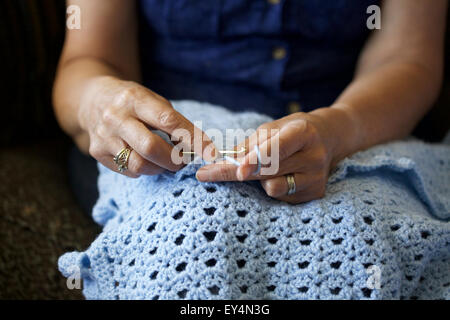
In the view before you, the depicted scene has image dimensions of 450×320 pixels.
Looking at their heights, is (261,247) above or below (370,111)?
below

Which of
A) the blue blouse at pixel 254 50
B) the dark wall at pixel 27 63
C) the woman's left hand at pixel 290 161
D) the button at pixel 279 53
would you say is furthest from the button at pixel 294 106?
the dark wall at pixel 27 63

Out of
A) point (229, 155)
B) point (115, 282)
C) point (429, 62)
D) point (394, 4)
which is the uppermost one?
point (394, 4)

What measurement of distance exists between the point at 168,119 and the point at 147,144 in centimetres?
4

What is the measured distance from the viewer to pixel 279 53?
78cm

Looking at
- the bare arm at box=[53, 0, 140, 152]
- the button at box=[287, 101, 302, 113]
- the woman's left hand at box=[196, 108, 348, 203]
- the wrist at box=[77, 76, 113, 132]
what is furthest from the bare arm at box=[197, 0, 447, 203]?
the bare arm at box=[53, 0, 140, 152]

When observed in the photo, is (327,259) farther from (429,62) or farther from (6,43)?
(6,43)

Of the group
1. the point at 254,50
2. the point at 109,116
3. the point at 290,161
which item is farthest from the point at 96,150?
the point at 254,50

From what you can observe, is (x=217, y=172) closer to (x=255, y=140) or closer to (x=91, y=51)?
(x=255, y=140)

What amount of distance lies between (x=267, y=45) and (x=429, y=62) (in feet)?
1.13

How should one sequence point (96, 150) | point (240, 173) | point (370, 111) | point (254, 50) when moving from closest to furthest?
point (240, 173), point (96, 150), point (370, 111), point (254, 50)

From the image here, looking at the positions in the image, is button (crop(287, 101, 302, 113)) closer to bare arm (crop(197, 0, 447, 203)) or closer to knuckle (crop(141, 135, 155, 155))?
bare arm (crop(197, 0, 447, 203))

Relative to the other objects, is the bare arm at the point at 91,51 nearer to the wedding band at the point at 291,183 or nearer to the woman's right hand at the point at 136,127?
the woman's right hand at the point at 136,127
